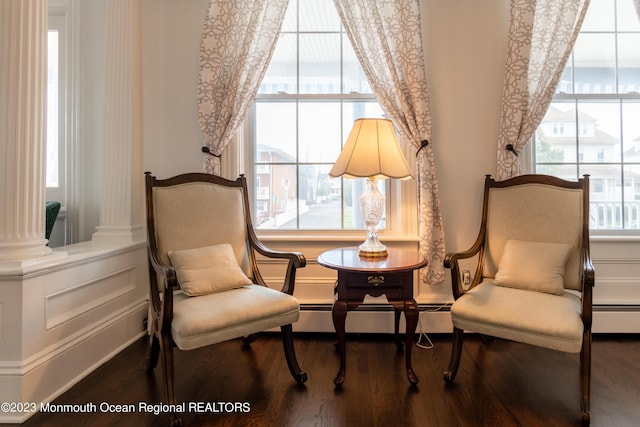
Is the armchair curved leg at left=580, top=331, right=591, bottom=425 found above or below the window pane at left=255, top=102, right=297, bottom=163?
below

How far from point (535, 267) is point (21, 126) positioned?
9.18ft

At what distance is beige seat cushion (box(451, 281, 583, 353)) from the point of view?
150 cm

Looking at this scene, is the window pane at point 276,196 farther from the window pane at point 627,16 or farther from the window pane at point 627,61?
the window pane at point 627,16

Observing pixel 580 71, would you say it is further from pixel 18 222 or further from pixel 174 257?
pixel 18 222

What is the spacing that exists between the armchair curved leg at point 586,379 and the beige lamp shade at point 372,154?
116cm

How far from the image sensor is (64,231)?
261 cm

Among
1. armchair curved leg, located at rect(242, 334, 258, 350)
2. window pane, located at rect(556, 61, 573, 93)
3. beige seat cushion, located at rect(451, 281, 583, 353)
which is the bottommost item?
armchair curved leg, located at rect(242, 334, 258, 350)

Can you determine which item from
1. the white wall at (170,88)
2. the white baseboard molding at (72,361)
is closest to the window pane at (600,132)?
the white wall at (170,88)

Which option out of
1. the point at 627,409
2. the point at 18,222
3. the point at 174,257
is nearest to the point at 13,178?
the point at 18,222

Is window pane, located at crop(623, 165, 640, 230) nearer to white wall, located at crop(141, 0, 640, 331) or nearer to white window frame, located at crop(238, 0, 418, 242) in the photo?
white wall, located at crop(141, 0, 640, 331)

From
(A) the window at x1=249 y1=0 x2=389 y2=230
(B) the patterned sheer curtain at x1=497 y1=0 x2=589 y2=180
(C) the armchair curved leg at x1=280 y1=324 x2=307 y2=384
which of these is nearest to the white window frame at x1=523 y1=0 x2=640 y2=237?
(B) the patterned sheer curtain at x1=497 y1=0 x2=589 y2=180

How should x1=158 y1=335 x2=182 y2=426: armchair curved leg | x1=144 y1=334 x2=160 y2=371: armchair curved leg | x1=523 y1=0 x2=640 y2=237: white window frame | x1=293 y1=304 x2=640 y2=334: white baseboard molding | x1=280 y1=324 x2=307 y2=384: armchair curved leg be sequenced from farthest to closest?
x1=523 y1=0 x2=640 y2=237: white window frame < x1=293 y1=304 x2=640 y2=334: white baseboard molding < x1=144 y1=334 x2=160 y2=371: armchair curved leg < x1=280 y1=324 x2=307 y2=384: armchair curved leg < x1=158 y1=335 x2=182 y2=426: armchair curved leg

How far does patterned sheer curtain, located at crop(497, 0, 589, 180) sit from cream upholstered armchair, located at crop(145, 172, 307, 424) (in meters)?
1.66

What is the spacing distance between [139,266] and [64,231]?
732 mm
